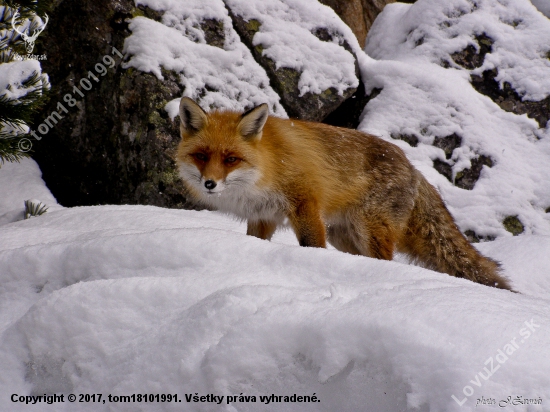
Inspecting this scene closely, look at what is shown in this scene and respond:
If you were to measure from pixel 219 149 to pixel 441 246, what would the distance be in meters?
1.89

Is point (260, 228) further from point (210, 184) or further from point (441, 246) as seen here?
point (441, 246)

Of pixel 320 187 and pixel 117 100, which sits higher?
pixel 320 187

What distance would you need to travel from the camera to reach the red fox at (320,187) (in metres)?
3.60

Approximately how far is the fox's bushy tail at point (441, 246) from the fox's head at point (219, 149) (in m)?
1.43

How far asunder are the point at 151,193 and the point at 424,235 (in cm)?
265

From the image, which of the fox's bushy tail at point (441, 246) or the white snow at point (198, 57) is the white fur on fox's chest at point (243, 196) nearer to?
the fox's bushy tail at point (441, 246)

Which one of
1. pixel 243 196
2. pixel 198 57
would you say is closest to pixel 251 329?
pixel 243 196

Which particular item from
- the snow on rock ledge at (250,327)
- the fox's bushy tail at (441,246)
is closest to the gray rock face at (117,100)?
the fox's bushy tail at (441,246)

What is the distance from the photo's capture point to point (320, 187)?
3.78 metres

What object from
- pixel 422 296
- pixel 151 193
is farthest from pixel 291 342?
pixel 151 193

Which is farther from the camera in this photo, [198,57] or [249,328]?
[198,57]

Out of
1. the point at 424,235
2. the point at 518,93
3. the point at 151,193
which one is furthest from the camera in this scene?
the point at 518,93

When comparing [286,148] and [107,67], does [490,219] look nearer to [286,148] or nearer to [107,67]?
[286,148]

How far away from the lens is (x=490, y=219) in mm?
5871
